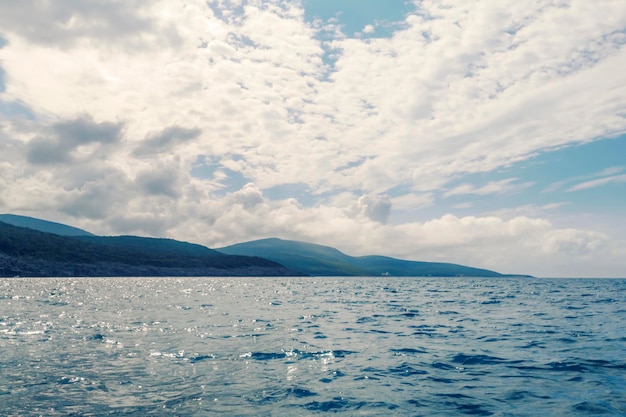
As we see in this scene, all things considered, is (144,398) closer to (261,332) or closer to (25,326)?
(261,332)

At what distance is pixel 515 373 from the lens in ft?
64.1

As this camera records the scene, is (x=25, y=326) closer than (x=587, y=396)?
No

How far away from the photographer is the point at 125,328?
33812 millimetres

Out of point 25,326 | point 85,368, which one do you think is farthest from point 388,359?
point 25,326

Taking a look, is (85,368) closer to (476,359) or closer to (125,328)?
(125,328)

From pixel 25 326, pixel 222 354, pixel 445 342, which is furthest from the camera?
pixel 25 326

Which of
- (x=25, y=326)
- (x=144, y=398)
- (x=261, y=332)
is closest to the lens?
(x=144, y=398)

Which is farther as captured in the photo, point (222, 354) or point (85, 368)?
point (222, 354)

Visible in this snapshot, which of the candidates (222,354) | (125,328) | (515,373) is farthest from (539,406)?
(125,328)

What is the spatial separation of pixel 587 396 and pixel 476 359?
689cm

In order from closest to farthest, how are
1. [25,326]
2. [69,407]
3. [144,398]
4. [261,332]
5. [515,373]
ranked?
1. [69,407]
2. [144,398]
3. [515,373]
4. [261,332]
5. [25,326]

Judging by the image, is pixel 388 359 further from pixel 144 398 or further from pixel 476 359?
pixel 144 398

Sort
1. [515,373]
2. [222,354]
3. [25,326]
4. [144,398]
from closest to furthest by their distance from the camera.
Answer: [144,398] < [515,373] < [222,354] < [25,326]

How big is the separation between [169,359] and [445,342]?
1671cm
